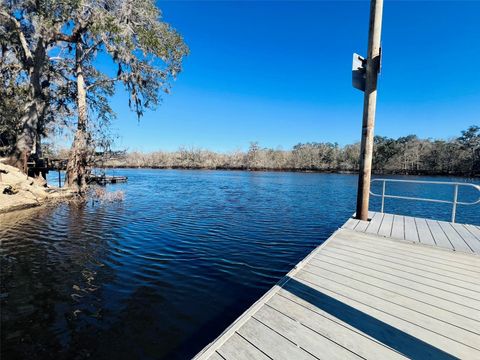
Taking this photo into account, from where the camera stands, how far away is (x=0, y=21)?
1276cm

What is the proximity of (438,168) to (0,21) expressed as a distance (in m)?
75.7

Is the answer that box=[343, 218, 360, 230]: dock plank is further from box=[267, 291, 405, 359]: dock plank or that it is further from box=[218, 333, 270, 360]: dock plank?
box=[218, 333, 270, 360]: dock plank

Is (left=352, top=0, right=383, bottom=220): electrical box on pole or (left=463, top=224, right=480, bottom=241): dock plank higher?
(left=352, top=0, right=383, bottom=220): electrical box on pole

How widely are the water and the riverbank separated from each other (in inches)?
65.0

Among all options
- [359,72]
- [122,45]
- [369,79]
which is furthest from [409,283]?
[122,45]

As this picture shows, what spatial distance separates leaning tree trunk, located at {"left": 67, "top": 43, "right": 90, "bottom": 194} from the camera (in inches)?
547

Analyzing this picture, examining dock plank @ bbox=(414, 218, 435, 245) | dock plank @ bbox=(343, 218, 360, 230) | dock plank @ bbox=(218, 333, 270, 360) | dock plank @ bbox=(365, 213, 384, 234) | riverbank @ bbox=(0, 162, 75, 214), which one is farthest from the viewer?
riverbank @ bbox=(0, 162, 75, 214)

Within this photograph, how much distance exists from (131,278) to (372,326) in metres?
3.96

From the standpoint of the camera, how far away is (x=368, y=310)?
2.46 m

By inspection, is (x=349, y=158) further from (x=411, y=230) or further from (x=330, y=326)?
(x=330, y=326)

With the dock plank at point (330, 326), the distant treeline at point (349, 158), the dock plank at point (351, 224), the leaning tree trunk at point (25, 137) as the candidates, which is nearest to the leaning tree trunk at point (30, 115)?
the leaning tree trunk at point (25, 137)

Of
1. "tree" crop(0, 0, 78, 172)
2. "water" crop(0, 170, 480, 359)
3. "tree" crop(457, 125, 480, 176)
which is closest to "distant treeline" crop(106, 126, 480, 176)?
"tree" crop(457, 125, 480, 176)

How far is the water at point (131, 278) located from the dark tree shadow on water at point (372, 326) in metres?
1.24

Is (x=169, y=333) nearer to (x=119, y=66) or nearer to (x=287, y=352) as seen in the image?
(x=287, y=352)
